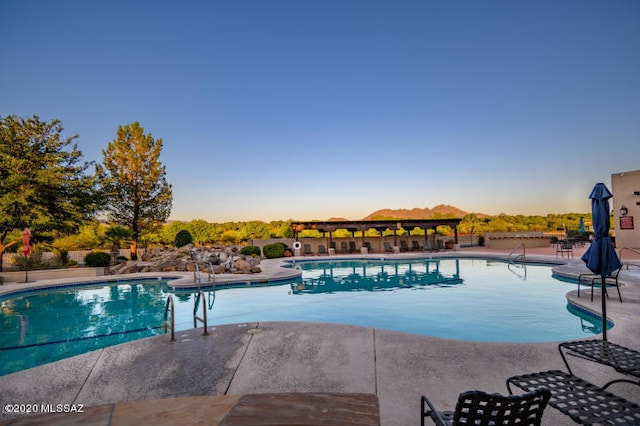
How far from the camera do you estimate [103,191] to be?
794 inches

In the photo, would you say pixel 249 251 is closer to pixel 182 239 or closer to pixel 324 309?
pixel 182 239

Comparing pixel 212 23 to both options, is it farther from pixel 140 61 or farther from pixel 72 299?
pixel 72 299

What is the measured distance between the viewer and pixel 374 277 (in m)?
14.5

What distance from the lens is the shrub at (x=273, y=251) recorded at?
Answer: 21.6 m

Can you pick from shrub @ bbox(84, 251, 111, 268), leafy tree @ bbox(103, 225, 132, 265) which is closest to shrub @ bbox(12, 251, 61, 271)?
shrub @ bbox(84, 251, 111, 268)

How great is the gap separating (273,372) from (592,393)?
2859 mm

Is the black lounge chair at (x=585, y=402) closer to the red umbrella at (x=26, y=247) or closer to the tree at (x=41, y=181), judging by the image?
the red umbrella at (x=26, y=247)

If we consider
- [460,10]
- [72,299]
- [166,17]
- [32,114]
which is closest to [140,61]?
[166,17]

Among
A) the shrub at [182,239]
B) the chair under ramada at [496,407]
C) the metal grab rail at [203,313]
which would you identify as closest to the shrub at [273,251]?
the shrub at [182,239]

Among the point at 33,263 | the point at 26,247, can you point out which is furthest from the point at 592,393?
the point at 33,263

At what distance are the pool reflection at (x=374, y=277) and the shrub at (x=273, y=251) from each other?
3114 mm

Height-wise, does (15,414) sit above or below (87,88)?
below

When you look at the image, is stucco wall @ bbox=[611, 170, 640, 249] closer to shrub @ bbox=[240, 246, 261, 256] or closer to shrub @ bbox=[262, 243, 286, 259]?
shrub @ bbox=[262, 243, 286, 259]

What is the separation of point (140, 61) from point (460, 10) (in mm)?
14956
